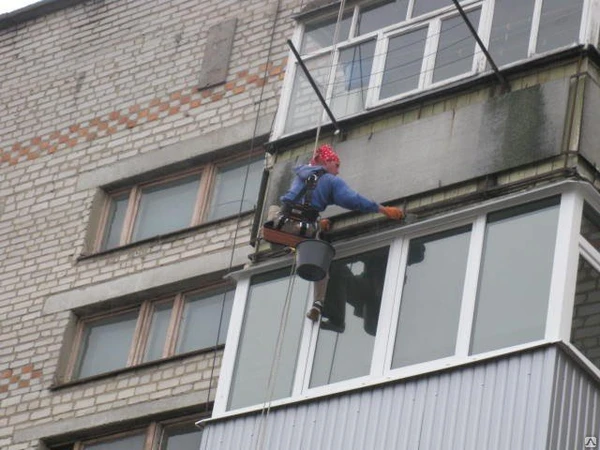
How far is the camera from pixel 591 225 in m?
13.1

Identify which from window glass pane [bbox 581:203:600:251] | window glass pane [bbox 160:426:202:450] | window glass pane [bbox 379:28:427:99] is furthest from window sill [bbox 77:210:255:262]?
window glass pane [bbox 581:203:600:251]

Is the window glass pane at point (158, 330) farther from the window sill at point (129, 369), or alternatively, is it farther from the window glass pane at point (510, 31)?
the window glass pane at point (510, 31)

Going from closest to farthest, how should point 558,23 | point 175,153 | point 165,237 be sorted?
1. point 558,23
2. point 165,237
3. point 175,153

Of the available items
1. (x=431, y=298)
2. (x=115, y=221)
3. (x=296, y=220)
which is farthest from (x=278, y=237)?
(x=115, y=221)

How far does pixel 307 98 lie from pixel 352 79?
538 mm

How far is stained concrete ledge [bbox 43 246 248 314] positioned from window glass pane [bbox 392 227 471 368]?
399 cm

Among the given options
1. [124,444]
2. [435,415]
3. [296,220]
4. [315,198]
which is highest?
[315,198]

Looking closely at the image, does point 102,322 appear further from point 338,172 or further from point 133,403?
point 338,172

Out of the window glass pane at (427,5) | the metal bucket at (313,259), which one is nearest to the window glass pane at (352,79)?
the window glass pane at (427,5)

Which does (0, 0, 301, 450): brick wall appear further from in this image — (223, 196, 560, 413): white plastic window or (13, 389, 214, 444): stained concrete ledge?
(223, 196, 560, 413): white plastic window

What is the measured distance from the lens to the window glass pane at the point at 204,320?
57.4 feet

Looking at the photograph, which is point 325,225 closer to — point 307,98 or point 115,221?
point 307,98

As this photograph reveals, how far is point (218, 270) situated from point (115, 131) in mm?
2994

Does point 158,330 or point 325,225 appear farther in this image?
point 158,330
